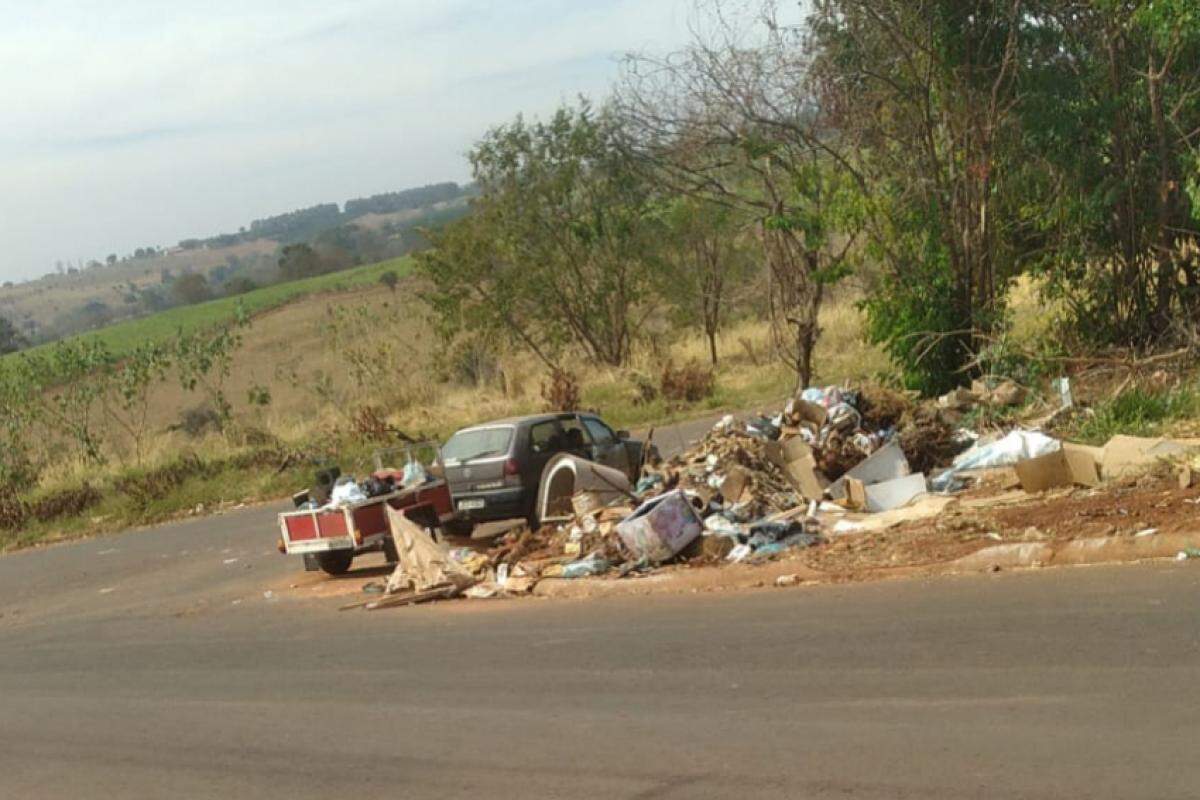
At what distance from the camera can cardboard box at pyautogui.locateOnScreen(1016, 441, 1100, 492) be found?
1353 cm

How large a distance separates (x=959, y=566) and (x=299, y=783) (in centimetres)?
605

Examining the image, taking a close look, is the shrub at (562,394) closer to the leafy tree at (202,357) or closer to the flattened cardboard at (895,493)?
the leafy tree at (202,357)

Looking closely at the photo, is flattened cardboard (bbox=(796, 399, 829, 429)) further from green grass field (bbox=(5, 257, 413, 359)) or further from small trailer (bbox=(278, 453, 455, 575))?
green grass field (bbox=(5, 257, 413, 359))

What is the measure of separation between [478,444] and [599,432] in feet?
7.05

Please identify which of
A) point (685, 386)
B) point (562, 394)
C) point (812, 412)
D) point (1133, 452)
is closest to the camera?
point (1133, 452)

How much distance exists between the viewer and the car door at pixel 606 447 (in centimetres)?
1909

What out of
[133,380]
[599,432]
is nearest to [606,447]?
[599,432]

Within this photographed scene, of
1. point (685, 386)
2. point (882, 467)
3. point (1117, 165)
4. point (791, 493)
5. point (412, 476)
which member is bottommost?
point (685, 386)

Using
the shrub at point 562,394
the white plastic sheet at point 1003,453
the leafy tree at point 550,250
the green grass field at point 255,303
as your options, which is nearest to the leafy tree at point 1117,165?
the white plastic sheet at point 1003,453

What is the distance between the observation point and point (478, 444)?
59.7ft

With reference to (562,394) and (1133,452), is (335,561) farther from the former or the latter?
(562,394)

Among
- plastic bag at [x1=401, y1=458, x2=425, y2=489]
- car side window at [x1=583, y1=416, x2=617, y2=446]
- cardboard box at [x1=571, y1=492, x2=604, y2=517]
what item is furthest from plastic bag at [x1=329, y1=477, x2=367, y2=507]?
car side window at [x1=583, y1=416, x2=617, y2=446]

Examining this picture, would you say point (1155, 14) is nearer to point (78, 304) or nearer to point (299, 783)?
point (299, 783)

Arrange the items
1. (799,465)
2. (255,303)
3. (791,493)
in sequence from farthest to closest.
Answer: (255,303), (799,465), (791,493)
